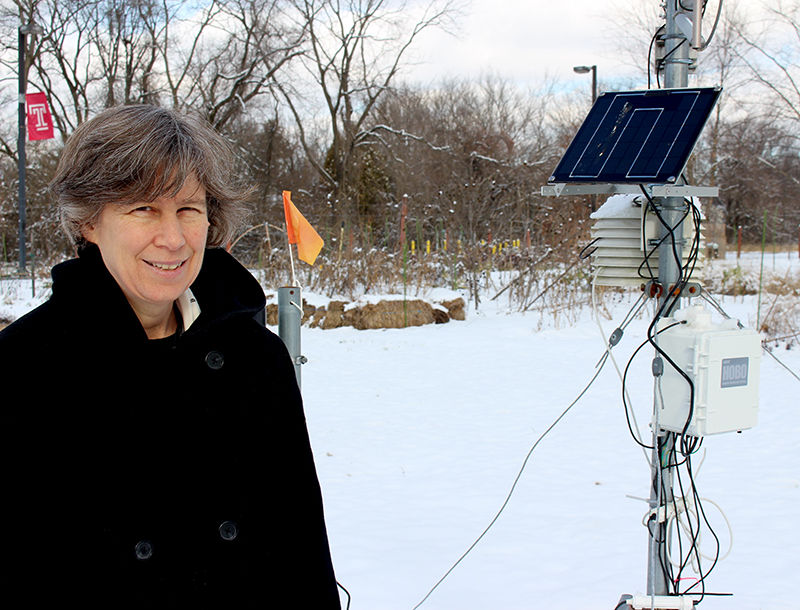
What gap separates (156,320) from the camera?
178cm

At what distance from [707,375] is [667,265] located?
1.32ft

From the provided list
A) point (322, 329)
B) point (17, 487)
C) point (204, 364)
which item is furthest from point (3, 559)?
point (322, 329)

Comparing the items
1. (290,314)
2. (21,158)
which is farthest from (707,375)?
(21,158)

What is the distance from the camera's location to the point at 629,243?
286 cm

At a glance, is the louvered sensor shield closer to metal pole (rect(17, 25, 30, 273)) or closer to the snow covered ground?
the snow covered ground

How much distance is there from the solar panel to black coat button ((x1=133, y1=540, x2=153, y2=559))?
1.76 metres

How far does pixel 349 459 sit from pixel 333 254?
25.9 ft

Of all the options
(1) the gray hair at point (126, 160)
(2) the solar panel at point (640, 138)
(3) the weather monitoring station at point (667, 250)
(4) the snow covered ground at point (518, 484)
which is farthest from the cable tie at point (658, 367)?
(1) the gray hair at point (126, 160)

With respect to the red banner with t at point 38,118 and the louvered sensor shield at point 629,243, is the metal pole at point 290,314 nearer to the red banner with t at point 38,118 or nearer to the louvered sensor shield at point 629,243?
the louvered sensor shield at point 629,243

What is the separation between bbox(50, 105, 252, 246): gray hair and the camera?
162 centimetres

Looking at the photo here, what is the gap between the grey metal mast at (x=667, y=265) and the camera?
2.71m

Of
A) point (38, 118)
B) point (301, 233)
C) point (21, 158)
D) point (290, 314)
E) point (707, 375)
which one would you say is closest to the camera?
point (707, 375)

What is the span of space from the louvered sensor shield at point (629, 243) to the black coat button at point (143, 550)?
182 cm

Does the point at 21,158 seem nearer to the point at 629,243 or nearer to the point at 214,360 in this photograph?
the point at 629,243
